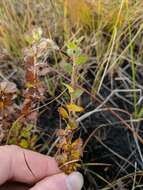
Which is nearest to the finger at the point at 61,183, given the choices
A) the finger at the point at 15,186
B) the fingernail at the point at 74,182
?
the fingernail at the point at 74,182

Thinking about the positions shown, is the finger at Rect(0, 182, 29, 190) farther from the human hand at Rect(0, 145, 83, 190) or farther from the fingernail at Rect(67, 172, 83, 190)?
the fingernail at Rect(67, 172, 83, 190)

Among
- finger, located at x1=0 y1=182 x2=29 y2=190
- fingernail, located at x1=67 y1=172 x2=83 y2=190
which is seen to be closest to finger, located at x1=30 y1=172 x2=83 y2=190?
fingernail, located at x1=67 y1=172 x2=83 y2=190

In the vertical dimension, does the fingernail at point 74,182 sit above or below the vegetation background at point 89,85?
below

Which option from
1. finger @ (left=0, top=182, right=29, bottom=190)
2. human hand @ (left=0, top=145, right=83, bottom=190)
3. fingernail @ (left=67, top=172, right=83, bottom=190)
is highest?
human hand @ (left=0, top=145, right=83, bottom=190)

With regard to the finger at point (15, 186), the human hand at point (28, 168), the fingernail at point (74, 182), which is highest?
the human hand at point (28, 168)

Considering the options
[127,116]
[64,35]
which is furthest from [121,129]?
[64,35]

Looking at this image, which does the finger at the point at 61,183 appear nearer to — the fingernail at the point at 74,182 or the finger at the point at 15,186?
the fingernail at the point at 74,182

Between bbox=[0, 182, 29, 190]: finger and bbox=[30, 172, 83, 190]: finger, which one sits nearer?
bbox=[30, 172, 83, 190]: finger

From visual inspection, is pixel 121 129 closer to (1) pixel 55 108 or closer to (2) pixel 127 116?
(2) pixel 127 116
